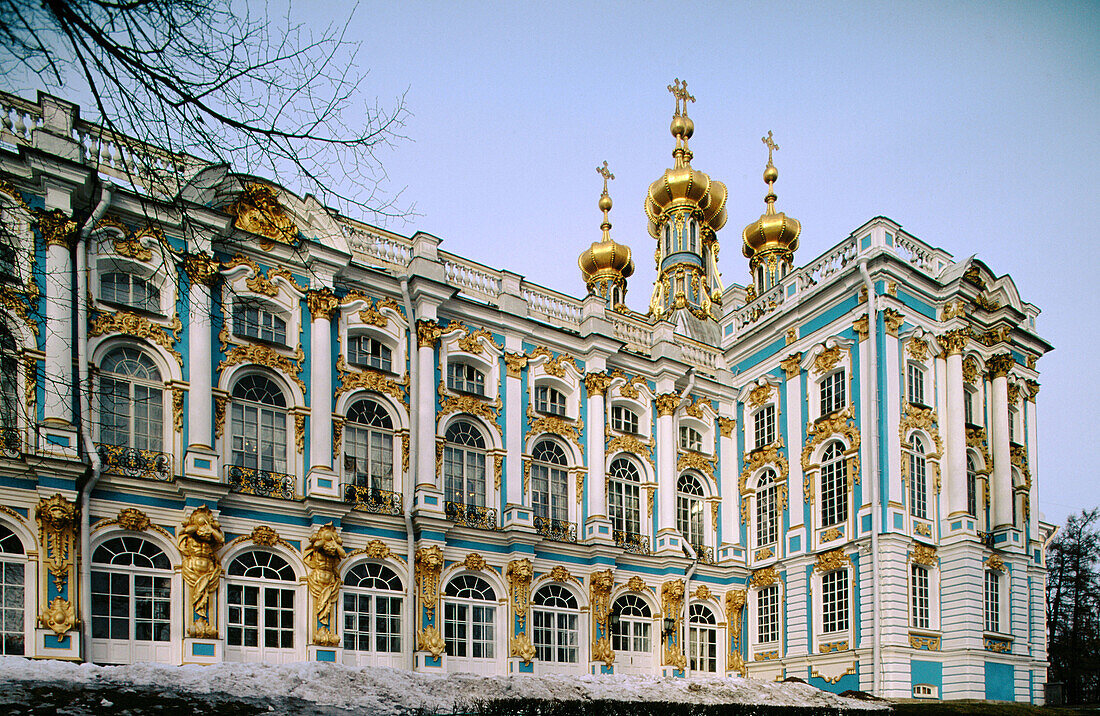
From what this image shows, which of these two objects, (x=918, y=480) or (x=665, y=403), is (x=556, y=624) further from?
(x=918, y=480)

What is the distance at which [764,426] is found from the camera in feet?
77.8

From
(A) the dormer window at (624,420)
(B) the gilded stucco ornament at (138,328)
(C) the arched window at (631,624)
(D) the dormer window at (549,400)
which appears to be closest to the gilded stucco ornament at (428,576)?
(D) the dormer window at (549,400)

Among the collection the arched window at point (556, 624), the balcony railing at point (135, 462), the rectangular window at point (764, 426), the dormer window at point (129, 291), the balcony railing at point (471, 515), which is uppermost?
the dormer window at point (129, 291)

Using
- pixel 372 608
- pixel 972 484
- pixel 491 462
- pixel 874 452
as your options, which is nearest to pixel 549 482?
pixel 491 462

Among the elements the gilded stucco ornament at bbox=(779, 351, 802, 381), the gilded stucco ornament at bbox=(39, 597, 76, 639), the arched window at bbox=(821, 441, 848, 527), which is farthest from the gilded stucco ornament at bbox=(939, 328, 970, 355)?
the gilded stucco ornament at bbox=(39, 597, 76, 639)

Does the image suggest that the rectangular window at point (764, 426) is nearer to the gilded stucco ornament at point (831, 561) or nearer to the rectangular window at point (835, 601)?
the gilded stucco ornament at point (831, 561)

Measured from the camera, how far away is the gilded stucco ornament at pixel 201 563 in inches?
603

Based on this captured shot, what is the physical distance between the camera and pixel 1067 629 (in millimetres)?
32594

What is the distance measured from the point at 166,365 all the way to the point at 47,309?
80.8 inches

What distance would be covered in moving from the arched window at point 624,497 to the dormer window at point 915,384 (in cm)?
639

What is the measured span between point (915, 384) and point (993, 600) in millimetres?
4840

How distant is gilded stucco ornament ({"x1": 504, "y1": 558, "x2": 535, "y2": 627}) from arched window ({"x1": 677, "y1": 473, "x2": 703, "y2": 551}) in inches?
210

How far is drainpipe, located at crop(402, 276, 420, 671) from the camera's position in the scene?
1747 centimetres

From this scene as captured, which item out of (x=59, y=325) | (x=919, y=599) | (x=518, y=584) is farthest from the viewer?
(x=919, y=599)
